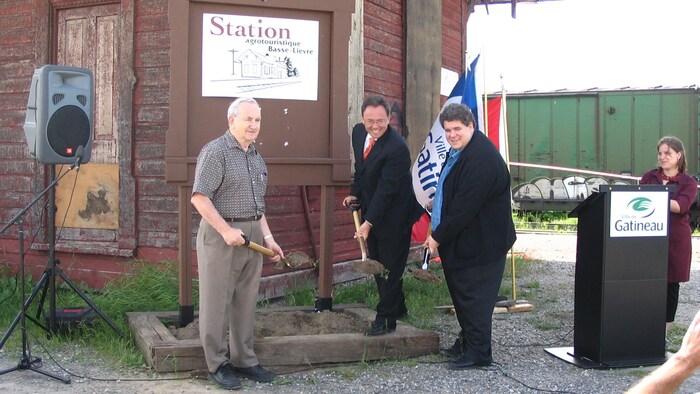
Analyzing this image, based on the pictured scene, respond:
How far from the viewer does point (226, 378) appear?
4.98 m

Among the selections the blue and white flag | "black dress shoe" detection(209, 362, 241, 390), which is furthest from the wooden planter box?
the blue and white flag

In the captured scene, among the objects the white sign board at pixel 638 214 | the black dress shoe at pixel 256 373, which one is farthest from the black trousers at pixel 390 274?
the white sign board at pixel 638 214

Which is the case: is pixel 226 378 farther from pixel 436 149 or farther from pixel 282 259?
pixel 436 149

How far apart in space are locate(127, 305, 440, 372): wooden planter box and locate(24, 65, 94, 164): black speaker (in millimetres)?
1452

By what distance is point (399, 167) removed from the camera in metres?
5.92

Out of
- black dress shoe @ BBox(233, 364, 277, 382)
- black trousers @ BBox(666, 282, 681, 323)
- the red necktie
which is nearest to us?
black dress shoe @ BBox(233, 364, 277, 382)

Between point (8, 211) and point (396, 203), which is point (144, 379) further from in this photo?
point (8, 211)

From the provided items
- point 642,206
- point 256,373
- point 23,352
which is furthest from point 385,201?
point 23,352

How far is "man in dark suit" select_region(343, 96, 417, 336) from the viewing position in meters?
5.89

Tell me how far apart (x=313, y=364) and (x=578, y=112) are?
53.0 feet

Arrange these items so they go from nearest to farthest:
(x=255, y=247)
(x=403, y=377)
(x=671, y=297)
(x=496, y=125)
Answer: (x=255, y=247) < (x=403, y=377) < (x=671, y=297) < (x=496, y=125)

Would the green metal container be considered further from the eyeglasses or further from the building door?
the eyeglasses

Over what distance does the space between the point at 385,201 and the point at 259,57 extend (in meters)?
1.51

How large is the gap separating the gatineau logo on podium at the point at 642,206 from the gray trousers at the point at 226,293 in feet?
9.06
